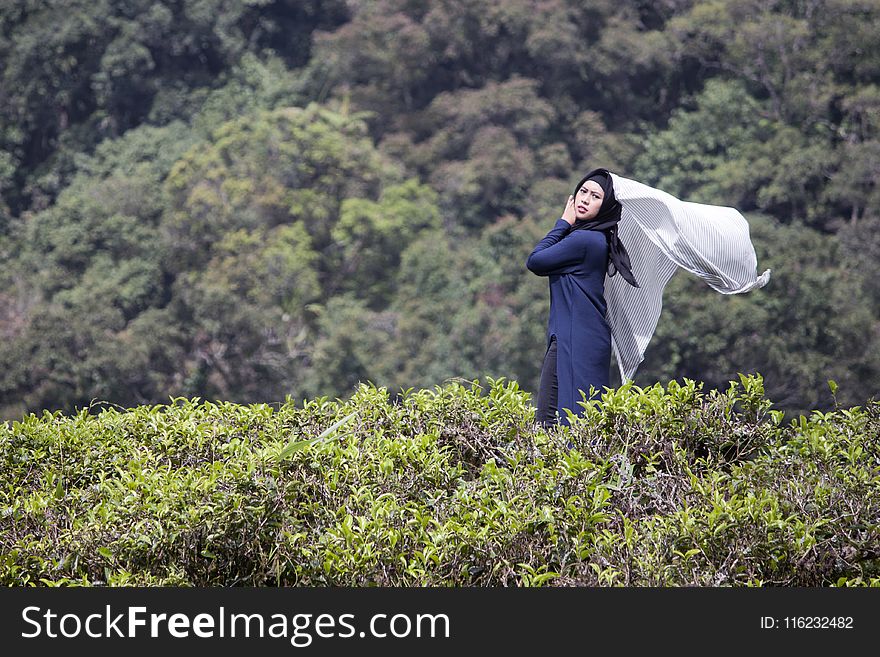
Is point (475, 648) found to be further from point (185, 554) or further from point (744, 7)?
point (744, 7)

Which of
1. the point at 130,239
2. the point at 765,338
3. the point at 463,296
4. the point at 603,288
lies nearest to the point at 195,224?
the point at 130,239

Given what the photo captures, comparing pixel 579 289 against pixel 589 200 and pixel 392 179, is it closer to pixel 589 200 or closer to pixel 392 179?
pixel 589 200

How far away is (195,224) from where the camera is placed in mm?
19906

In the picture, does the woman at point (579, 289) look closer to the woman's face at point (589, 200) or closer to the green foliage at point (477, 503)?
the woman's face at point (589, 200)

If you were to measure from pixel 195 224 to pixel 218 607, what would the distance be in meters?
18.1

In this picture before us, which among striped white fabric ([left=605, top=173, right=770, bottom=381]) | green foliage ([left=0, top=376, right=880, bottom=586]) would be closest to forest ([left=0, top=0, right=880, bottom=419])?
striped white fabric ([left=605, top=173, right=770, bottom=381])

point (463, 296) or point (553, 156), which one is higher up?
point (553, 156)

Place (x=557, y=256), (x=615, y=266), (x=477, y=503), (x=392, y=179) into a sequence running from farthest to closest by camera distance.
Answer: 1. (x=392, y=179)
2. (x=615, y=266)
3. (x=557, y=256)
4. (x=477, y=503)

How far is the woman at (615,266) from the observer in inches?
150

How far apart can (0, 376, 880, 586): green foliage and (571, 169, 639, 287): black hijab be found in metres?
0.82

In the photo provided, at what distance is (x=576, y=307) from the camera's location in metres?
3.85

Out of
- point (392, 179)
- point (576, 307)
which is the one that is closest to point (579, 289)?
point (576, 307)

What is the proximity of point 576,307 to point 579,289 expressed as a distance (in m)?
0.06

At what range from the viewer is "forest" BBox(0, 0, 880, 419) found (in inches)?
688
